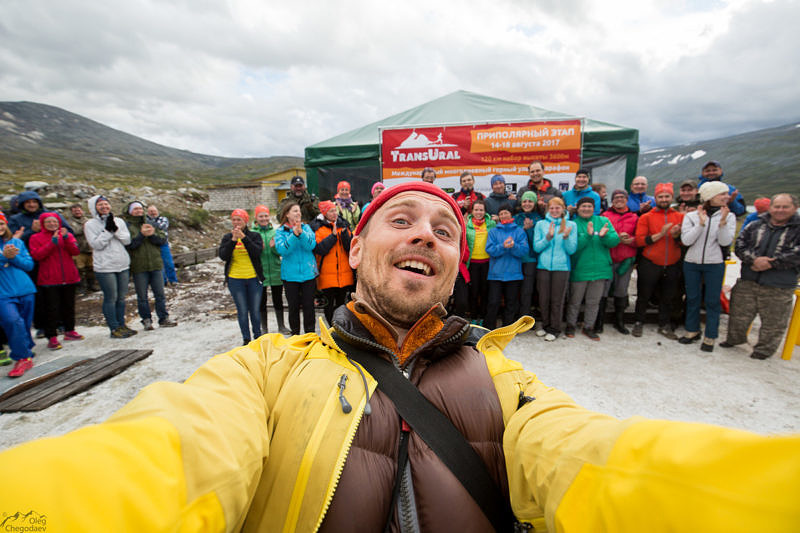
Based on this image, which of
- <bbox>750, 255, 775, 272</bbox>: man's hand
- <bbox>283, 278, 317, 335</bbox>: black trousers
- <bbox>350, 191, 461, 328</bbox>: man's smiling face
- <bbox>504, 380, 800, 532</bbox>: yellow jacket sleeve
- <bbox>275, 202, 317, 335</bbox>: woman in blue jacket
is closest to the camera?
<bbox>504, 380, 800, 532</bbox>: yellow jacket sleeve

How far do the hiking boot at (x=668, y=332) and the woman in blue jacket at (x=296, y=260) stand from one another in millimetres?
5448

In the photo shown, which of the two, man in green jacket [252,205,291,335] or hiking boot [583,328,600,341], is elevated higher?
man in green jacket [252,205,291,335]

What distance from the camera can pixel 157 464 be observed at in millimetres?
722

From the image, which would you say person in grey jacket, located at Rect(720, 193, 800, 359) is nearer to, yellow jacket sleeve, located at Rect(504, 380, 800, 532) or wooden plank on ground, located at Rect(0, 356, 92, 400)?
yellow jacket sleeve, located at Rect(504, 380, 800, 532)

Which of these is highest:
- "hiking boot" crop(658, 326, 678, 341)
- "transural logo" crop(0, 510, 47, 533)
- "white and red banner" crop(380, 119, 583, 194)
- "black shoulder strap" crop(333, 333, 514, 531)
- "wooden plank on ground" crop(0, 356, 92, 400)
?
"white and red banner" crop(380, 119, 583, 194)

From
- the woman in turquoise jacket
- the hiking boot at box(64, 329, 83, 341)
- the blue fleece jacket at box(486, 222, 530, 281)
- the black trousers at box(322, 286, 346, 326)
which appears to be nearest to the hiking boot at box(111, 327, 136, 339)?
the hiking boot at box(64, 329, 83, 341)

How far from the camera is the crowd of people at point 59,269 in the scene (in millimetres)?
4211

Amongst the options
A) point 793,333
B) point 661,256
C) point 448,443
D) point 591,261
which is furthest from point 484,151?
point 448,443

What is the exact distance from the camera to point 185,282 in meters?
8.71

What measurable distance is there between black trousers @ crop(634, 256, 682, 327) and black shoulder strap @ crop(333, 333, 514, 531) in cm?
525

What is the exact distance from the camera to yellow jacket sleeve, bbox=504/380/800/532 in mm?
500

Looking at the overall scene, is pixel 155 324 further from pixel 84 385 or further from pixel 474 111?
pixel 474 111

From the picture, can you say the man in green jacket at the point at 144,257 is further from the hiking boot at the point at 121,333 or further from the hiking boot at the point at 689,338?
the hiking boot at the point at 689,338

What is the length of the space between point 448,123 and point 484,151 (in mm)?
909
